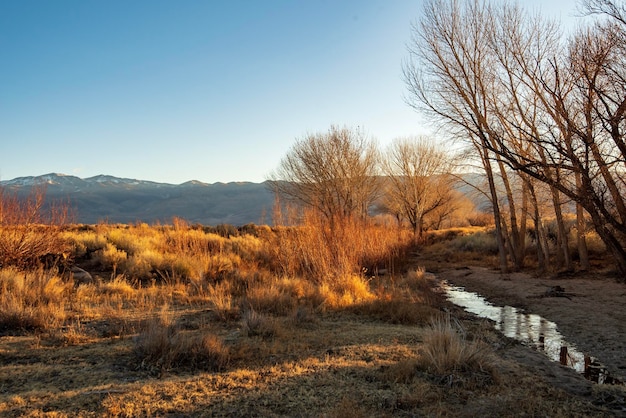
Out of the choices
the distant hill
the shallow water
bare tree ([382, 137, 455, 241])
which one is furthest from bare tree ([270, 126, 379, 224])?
the distant hill

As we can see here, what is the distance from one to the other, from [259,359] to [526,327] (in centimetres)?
609

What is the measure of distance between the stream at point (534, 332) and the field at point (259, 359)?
485 mm

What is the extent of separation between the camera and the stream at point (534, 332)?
5844 mm

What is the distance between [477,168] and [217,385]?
15222 millimetres

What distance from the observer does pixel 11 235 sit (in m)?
10.1

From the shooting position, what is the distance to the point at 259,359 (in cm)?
495

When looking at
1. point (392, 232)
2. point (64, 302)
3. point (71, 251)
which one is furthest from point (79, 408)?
point (392, 232)

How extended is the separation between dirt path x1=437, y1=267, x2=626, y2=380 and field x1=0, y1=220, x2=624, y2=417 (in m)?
1.50

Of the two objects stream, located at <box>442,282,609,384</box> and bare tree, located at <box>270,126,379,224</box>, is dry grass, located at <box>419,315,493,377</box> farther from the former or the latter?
bare tree, located at <box>270,126,379,224</box>

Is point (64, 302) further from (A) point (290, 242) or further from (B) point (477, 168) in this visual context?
(B) point (477, 168)

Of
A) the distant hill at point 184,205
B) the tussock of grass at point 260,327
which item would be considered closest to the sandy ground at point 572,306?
the tussock of grass at point 260,327

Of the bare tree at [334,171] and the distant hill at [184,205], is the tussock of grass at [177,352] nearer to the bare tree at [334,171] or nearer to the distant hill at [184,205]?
A: the bare tree at [334,171]

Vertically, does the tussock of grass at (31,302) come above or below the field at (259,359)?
above

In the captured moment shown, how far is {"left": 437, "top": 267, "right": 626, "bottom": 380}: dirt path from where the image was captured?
22.5 feet
